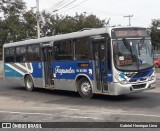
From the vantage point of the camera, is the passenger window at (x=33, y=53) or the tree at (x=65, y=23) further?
the tree at (x=65, y=23)

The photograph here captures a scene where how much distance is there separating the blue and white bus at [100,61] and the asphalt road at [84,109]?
0.66 metres

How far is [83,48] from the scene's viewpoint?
50.3 feet

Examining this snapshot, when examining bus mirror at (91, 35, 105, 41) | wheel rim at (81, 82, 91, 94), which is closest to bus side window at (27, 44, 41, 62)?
wheel rim at (81, 82, 91, 94)

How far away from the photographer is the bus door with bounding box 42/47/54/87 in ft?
57.7

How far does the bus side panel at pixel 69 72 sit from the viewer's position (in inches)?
593

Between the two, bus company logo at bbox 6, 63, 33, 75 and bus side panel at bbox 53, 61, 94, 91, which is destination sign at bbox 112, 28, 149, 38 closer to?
bus side panel at bbox 53, 61, 94, 91

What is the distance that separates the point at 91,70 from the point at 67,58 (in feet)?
6.05

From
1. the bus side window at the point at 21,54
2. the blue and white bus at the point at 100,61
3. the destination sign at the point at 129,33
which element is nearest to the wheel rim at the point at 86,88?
the blue and white bus at the point at 100,61

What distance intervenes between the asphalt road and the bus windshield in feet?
4.37

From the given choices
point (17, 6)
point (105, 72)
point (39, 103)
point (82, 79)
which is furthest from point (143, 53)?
point (17, 6)

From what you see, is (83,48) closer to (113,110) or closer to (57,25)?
(113,110)

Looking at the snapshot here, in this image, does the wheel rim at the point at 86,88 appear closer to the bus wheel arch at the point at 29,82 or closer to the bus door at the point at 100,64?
the bus door at the point at 100,64

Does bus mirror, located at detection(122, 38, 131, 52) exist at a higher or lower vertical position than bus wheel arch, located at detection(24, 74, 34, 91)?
higher

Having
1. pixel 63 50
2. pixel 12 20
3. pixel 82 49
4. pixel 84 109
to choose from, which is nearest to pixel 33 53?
pixel 63 50
